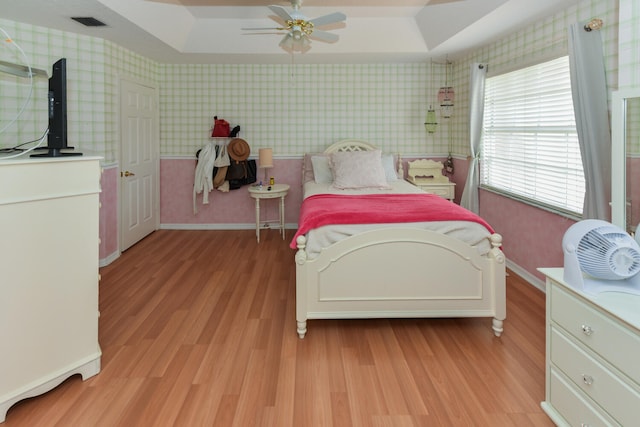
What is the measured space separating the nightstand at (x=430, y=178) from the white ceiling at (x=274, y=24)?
1.41 m

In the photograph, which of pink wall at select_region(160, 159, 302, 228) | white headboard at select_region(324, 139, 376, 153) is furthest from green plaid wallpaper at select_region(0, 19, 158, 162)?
white headboard at select_region(324, 139, 376, 153)

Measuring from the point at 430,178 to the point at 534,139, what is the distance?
2060 mm

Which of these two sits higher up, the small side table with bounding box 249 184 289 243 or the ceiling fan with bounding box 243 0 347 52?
the ceiling fan with bounding box 243 0 347 52

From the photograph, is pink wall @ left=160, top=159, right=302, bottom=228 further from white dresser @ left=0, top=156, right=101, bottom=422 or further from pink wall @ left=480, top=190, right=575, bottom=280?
white dresser @ left=0, top=156, right=101, bottom=422

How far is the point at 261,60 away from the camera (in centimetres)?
594

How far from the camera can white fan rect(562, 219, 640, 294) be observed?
178cm

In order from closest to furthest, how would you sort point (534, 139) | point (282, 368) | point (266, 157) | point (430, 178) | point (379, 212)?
point (282, 368)
point (379, 212)
point (534, 139)
point (266, 157)
point (430, 178)

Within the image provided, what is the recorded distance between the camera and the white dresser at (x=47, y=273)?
2068 mm

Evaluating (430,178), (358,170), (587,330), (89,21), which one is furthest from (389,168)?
(587,330)

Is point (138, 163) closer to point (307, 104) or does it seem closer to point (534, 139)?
point (307, 104)

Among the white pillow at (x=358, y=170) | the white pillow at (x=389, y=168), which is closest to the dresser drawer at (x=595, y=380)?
the white pillow at (x=358, y=170)

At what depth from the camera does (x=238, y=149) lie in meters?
5.98

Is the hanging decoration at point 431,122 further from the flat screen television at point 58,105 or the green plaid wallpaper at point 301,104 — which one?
the flat screen television at point 58,105

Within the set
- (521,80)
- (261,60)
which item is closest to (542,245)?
(521,80)
